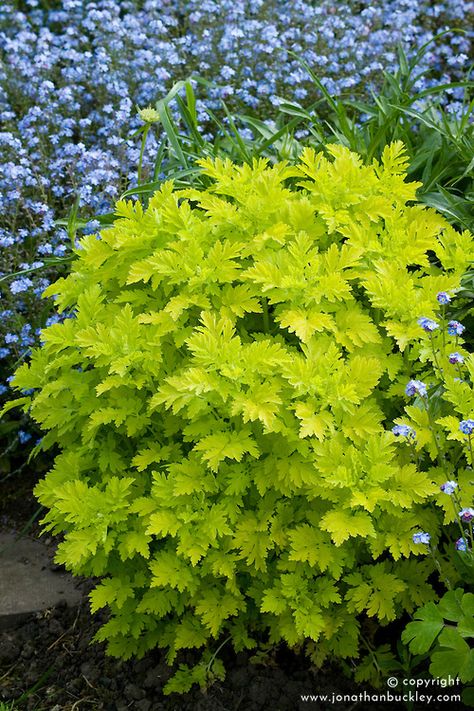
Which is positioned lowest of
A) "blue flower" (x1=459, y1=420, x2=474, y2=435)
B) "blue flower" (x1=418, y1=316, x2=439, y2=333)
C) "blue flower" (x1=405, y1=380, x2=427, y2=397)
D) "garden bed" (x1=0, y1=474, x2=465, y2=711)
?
"garden bed" (x1=0, y1=474, x2=465, y2=711)

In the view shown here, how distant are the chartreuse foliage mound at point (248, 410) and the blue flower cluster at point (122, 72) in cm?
122

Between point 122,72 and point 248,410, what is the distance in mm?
3172

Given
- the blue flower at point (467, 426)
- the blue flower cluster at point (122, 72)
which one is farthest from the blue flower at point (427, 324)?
the blue flower cluster at point (122, 72)

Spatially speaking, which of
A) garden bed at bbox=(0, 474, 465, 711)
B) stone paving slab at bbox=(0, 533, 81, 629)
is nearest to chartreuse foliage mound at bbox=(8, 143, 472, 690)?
garden bed at bbox=(0, 474, 465, 711)

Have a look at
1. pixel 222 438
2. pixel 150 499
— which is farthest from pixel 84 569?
pixel 222 438

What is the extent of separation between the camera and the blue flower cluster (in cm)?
366

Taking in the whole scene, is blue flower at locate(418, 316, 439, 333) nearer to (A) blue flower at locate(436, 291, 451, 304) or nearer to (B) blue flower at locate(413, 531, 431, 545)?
(A) blue flower at locate(436, 291, 451, 304)

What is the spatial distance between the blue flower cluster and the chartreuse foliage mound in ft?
3.99

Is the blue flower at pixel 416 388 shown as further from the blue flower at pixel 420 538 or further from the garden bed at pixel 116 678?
the garden bed at pixel 116 678

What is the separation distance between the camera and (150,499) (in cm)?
219

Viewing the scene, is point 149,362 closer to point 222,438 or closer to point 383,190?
point 222,438

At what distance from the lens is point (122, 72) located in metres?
4.54

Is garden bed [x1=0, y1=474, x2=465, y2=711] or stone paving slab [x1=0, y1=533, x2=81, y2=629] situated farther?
stone paving slab [x1=0, y1=533, x2=81, y2=629]

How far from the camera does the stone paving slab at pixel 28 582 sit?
2.97m
